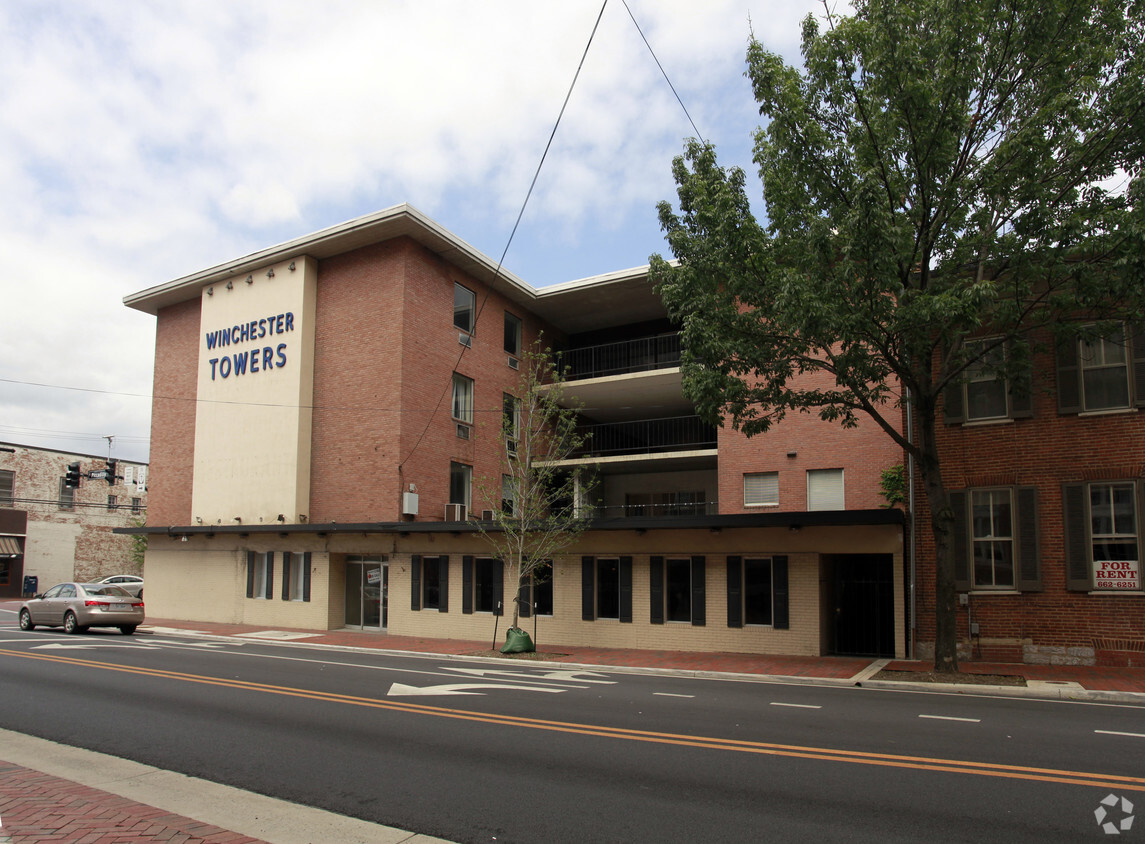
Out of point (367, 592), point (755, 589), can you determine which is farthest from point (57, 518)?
point (755, 589)

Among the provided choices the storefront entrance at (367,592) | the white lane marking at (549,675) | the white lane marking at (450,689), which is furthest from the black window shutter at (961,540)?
the storefront entrance at (367,592)

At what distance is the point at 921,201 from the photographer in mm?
14711

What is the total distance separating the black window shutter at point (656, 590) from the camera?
20.7 metres

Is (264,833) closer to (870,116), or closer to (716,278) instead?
(716,278)

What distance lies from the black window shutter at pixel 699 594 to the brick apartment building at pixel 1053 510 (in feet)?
16.2

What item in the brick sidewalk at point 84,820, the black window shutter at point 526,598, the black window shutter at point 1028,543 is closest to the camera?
the brick sidewalk at point 84,820

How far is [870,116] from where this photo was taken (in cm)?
1429

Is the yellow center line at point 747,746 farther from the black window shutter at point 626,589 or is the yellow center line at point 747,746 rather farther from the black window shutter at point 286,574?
the black window shutter at point 286,574

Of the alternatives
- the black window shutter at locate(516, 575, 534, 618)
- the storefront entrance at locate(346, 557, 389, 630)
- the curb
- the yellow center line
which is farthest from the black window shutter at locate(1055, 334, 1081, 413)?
the storefront entrance at locate(346, 557, 389, 630)

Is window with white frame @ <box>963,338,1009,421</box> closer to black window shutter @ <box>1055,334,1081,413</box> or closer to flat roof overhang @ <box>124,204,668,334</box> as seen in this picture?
black window shutter @ <box>1055,334,1081,413</box>

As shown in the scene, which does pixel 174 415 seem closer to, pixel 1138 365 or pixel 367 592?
pixel 367 592

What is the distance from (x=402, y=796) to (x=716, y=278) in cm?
1154

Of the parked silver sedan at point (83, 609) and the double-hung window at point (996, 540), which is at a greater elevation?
the double-hung window at point (996, 540)

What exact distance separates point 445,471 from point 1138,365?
1932cm
